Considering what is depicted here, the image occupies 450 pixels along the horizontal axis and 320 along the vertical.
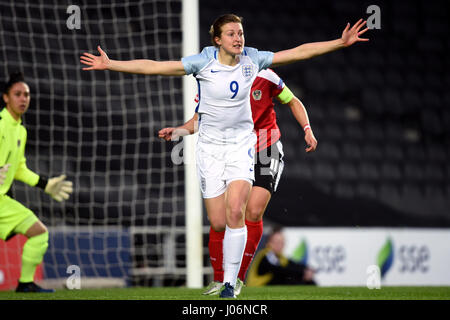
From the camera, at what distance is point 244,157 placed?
17.3 feet

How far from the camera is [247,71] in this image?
17.1 feet

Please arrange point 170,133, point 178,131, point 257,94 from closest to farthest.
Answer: point 170,133
point 178,131
point 257,94

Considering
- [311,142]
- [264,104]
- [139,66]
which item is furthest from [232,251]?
[264,104]

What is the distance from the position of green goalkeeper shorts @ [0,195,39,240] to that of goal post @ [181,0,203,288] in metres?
1.85

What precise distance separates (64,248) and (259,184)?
Answer: 4019mm

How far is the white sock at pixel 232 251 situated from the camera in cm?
509

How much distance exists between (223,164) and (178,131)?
0.45 metres

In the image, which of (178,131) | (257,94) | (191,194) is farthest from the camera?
(191,194)

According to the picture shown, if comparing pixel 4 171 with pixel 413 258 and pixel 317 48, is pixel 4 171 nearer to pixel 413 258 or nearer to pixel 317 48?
pixel 317 48

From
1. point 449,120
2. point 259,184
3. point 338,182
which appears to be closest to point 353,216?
point 338,182

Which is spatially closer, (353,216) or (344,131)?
(353,216)

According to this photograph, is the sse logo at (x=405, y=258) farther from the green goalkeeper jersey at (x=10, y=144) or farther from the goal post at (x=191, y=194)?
the green goalkeeper jersey at (x=10, y=144)

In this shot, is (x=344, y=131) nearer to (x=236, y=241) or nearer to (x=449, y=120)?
(x=449, y=120)

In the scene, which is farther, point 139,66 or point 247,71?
point 247,71
